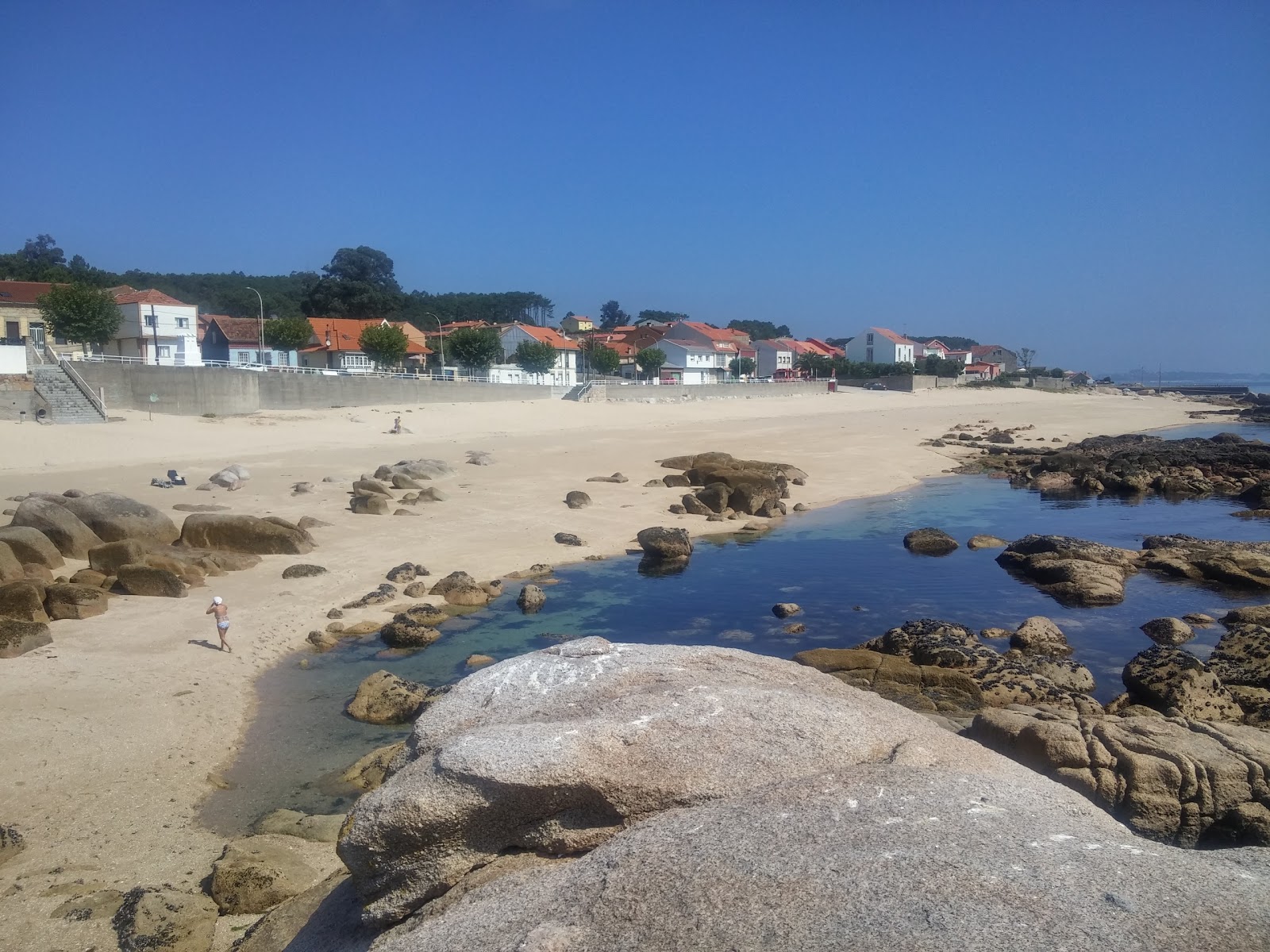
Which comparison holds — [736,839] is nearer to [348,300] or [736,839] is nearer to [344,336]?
[344,336]

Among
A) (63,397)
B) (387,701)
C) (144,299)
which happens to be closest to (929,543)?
(387,701)

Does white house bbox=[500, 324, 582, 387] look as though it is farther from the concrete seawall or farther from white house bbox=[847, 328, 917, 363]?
white house bbox=[847, 328, 917, 363]

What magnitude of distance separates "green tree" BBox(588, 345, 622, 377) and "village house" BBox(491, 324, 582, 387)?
2119mm

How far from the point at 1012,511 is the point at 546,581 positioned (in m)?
18.4

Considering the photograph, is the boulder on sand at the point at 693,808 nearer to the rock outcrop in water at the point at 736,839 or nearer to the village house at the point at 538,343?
the rock outcrop in water at the point at 736,839

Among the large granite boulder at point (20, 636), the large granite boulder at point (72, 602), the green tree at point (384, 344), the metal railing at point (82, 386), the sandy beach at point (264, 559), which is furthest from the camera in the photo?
the green tree at point (384, 344)

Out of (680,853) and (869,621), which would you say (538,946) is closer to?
(680,853)

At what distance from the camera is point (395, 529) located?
22938 mm

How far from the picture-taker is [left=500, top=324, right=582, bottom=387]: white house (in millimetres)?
70562

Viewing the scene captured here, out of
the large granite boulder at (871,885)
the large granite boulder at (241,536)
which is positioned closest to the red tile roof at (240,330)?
the large granite boulder at (241,536)

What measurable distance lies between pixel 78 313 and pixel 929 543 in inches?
1894

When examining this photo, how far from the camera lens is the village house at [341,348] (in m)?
74.0

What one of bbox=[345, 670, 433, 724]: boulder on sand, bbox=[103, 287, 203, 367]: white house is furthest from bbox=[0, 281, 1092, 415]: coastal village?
bbox=[345, 670, 433, 724]: boulder on sand

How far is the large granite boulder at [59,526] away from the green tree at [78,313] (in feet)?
125
